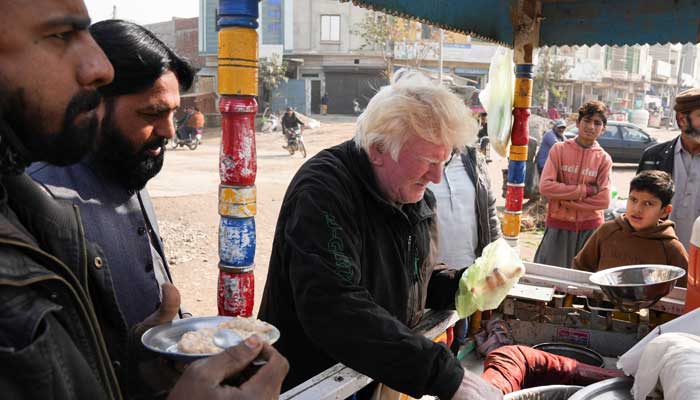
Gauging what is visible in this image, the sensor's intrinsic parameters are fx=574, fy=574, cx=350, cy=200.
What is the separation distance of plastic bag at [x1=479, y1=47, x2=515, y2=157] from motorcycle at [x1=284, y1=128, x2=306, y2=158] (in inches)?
538

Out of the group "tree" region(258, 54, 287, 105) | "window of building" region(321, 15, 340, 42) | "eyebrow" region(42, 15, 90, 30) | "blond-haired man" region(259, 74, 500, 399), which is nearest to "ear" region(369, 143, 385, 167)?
"blond-haired man" region(259, 74, 500, 399)

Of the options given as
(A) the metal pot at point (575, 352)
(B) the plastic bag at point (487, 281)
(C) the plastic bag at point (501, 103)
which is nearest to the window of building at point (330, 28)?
(C) the plastic bag at point (501, 103)

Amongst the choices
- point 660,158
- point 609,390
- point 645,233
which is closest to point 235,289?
point 609,390

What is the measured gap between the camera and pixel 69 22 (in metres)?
0.84

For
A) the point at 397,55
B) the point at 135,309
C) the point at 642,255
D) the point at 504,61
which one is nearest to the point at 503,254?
the point at 135,309

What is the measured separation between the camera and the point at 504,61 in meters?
5.25

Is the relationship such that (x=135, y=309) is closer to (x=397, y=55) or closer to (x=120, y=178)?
(x=120, y=178)

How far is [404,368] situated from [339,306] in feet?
0.78

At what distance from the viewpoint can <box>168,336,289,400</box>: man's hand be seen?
88 centimetres

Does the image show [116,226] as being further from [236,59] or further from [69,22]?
[236,59]

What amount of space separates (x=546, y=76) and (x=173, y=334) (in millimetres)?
31866

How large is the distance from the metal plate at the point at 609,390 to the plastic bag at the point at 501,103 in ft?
11.3

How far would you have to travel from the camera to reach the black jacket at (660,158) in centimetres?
402

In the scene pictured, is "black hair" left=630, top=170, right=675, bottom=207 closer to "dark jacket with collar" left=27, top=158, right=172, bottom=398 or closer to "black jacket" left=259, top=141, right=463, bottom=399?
"black jacket" left=259, top=141, right=463, bottom=399
